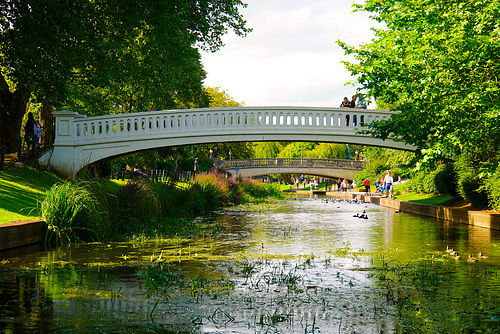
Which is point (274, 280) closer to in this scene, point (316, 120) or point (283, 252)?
point (283, 252)

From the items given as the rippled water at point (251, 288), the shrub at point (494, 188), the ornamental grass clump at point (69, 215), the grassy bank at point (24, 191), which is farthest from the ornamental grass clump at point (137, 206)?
the shrub at point (494, 188)

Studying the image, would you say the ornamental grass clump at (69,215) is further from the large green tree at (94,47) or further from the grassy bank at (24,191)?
the large green tree at (94,47)

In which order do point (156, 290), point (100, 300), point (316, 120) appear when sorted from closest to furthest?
point (100, 300), point (156, 290), point (316, 120)

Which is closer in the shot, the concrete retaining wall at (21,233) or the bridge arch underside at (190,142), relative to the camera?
→ the concrete retaining wall at (21,233)

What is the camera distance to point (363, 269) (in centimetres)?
733

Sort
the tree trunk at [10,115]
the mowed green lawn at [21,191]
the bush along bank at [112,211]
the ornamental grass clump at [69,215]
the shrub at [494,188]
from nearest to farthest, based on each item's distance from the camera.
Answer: the ornamental grass clump at [69,215], the bush along bank at [112,211], the mowed green lawn at [21,191], the shrub at [494,188], the tree trunk at [10,115]

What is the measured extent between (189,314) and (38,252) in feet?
15.8

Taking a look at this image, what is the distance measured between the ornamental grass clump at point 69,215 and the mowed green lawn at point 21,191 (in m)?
0.30

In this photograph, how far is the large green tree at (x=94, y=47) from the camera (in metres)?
12.3

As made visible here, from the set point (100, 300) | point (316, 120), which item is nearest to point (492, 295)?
point (100, 300)

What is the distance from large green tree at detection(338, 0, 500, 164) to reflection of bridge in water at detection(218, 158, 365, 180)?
43347mm

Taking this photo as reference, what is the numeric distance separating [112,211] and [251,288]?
6.20 meters

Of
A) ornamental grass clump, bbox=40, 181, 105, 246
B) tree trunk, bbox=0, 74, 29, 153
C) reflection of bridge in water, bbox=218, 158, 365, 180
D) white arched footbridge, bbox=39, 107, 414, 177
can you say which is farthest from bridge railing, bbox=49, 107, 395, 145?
reflection of bridge in water, bbox=218, 158, 365, 180

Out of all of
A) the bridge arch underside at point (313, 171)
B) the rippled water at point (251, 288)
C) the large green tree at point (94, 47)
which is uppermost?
the large green tree at point (94, 47)
